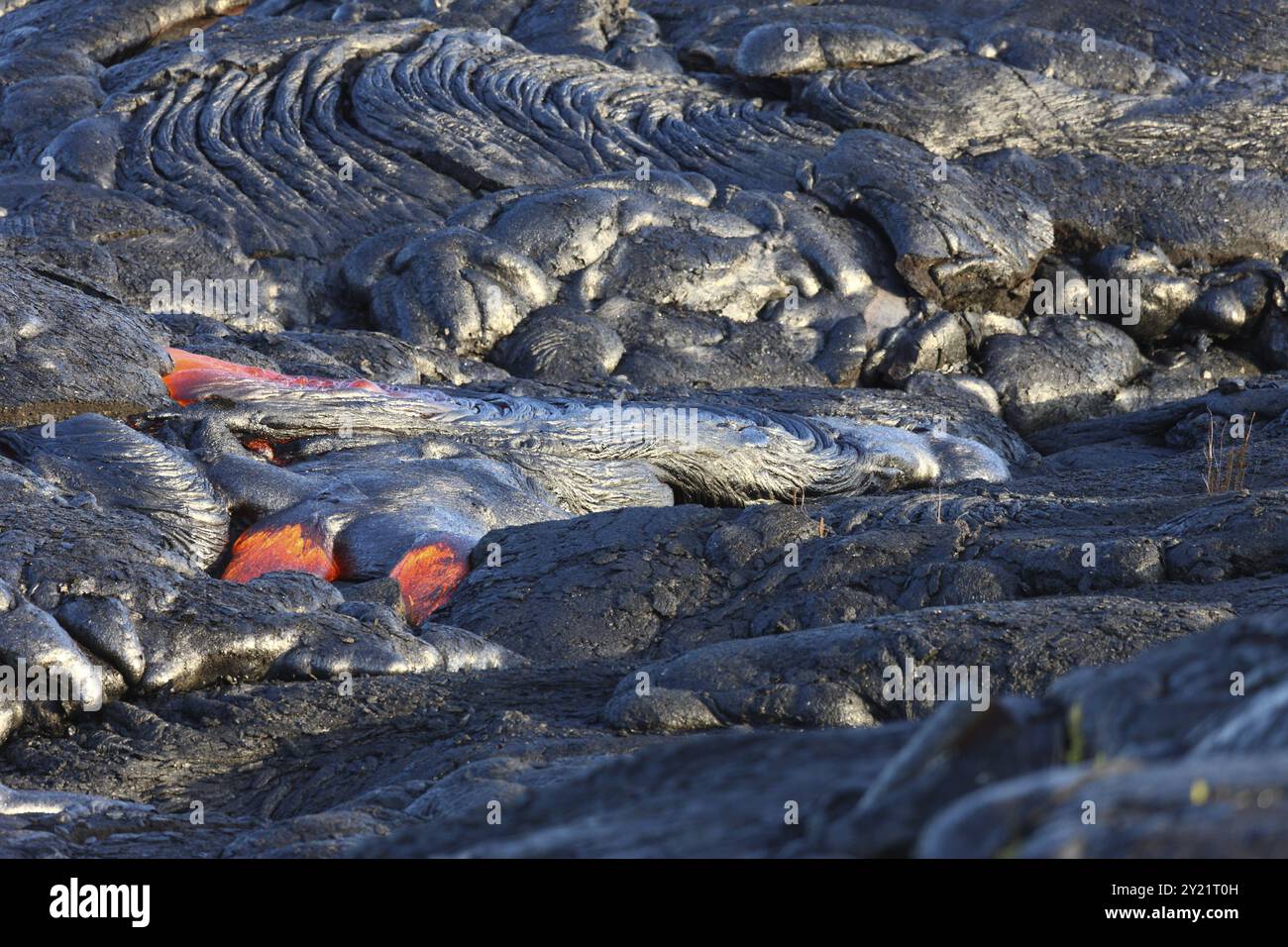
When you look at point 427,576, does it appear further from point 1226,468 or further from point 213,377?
point 1226,468

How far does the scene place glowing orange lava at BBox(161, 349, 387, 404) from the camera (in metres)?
11.5

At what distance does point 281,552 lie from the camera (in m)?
9.80

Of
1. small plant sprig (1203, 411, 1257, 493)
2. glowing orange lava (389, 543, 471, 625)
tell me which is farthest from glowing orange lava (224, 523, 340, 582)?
small plant sprig (1203, 411, 1257, 493)

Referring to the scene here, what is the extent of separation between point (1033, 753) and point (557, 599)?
261 inches

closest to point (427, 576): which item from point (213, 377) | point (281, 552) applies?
point (281, 552)

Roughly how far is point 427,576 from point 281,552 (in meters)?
0.92

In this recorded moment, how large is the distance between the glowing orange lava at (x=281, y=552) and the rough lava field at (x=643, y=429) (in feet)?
0.09

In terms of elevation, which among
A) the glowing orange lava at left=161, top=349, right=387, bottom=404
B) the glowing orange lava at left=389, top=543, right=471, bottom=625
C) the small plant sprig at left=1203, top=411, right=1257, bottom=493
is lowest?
the glowing orange lava at left=389, top=543, right=471, bottom=625

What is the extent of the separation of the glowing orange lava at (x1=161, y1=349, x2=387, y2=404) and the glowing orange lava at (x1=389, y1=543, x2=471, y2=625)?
2479 mm

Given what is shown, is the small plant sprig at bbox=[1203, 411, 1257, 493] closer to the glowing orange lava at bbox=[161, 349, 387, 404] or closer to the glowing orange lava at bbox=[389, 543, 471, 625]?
the glowing orange lava at bbox=[389, 543, 471, 625]

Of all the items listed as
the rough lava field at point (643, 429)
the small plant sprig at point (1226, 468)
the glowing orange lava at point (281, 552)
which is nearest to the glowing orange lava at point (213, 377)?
the rough lava field at point (643, 429)

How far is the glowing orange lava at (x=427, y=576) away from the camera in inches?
378

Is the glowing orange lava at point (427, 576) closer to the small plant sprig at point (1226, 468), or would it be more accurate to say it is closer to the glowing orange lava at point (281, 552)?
the glowing orange lava at point (281, 552)

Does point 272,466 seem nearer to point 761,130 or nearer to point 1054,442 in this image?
point 1054,442
